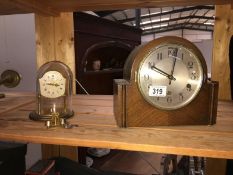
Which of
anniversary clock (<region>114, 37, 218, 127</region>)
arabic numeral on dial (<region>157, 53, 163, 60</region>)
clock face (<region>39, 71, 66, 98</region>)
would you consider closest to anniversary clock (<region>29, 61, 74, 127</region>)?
clock face (<region>39, 71, 66, 98</region>)

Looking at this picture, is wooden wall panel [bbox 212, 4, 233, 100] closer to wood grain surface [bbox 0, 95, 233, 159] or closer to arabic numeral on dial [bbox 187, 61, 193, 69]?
wood grain surface [bbox 0, 95, 233, 159]

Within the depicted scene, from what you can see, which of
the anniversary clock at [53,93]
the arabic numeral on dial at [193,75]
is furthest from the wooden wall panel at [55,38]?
the arabic numeral on dial at [193,75]

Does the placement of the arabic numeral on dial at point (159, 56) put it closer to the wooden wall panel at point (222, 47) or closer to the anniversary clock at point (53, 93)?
the anniversary clock at point (53, 93)

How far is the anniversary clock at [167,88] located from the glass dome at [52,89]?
0.26 metres

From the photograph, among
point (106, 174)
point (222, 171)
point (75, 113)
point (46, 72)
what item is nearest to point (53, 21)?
point (46, 72)

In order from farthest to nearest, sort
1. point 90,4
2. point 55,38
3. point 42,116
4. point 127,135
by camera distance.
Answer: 1. point 55,38
2. point 90,4
3. point 42,116
4. point 127,135

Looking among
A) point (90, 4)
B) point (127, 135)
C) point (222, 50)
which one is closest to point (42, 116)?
point (127, 135)

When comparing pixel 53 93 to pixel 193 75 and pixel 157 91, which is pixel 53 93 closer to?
pixel 157 91

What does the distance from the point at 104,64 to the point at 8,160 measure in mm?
2537

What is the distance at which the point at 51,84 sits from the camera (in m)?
0.87

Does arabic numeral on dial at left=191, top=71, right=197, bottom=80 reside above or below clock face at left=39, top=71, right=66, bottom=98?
above

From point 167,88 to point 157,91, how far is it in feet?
0.11

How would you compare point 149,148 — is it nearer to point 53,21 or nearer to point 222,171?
point 222,171

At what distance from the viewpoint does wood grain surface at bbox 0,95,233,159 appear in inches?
22.8
